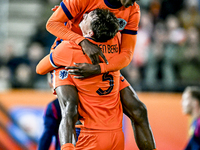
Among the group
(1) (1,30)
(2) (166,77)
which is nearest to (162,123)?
(2) (166,77)

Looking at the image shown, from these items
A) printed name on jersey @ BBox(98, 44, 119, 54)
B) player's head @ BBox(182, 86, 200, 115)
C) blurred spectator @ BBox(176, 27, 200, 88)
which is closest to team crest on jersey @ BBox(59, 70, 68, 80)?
printed name on jersey @ BBox(98, 44, 119, 54)

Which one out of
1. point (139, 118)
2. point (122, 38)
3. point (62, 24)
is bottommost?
point (139, 118)

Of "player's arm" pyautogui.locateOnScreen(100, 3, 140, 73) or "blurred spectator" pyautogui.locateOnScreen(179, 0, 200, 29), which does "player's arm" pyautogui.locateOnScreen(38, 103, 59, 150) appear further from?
"blurred spectator" pyautogui.locateOnScreen(179, 0, 200, 29)

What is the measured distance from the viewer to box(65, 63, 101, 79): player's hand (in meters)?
2.61

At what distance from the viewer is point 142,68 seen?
597cm

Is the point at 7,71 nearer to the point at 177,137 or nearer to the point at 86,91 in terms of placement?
the point at 177,137

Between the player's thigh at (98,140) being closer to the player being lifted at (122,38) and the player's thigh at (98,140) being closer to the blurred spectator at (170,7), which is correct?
the player being lifted at (122,38)

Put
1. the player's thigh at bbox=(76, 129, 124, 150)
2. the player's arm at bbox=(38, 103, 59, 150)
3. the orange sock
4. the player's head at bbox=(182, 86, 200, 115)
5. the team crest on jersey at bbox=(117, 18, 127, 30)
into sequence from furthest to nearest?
the player's head at bbox=(182, 86, 200, 115), the player's arm at bbox=(38, 103, 59, 150), the team crest on jersey at bbox=(117, 18, 127, 30), the player's thigh at bbox=(76, 129, 124, 150), the orange sock

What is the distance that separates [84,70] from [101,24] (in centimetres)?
40

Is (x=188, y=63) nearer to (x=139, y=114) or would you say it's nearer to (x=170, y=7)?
(x=170, y=7)

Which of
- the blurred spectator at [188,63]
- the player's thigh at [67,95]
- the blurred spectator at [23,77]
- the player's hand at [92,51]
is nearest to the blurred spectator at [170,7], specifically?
the blurred spectator at [188,63]

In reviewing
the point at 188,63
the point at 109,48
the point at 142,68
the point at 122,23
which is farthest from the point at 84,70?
the point at 188,63

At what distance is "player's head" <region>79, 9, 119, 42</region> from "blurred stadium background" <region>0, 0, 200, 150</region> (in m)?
2.83

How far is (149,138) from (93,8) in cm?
127
